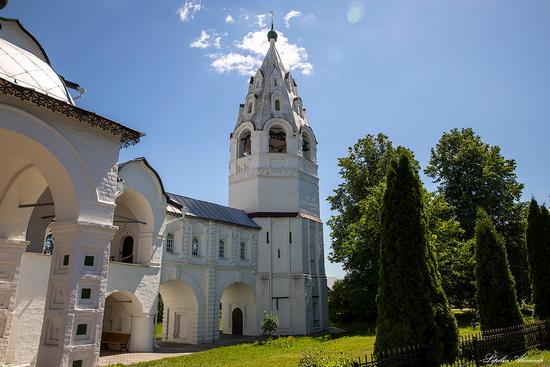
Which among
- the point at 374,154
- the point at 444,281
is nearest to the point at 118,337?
the point at 444,281

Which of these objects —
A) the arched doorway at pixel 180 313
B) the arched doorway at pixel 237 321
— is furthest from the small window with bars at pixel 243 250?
the arched doorway at pixel 180 313

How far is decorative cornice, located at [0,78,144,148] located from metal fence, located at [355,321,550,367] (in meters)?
6.10

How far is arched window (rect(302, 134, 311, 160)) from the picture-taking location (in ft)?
102

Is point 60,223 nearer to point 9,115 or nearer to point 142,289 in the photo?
point 9,115

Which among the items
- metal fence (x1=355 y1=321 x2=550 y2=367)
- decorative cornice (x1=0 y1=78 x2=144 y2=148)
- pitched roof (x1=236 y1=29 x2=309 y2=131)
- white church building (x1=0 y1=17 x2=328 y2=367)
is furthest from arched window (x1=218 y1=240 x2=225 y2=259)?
decorative cornice (x1=0 y1=78 x2=144 y2=148)

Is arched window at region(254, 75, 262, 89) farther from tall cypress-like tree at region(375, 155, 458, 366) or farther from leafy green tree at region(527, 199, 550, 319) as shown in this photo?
tall cypress-like tree at region(375, 155, 458, 366)

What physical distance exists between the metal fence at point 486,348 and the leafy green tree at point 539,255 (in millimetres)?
1390

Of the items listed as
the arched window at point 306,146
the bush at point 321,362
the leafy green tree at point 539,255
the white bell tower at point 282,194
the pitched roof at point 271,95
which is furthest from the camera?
the arched window at point 306,146

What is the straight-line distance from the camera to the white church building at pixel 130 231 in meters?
6.77

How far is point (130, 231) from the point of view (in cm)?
2081

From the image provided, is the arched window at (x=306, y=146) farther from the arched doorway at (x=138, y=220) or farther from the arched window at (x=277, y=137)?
the arched doorway at (x=138, y=220)

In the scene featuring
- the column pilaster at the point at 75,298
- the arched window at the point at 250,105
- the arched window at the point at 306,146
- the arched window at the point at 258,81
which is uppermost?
the arched window at the point at 258,81

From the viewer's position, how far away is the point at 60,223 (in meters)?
6.92

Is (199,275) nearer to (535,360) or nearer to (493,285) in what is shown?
(493,285)
